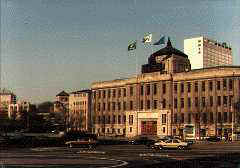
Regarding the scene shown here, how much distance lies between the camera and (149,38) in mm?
79625

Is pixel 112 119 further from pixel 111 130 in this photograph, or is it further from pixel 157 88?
pixel 157 88

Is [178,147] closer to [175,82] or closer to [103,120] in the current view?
[175,82]

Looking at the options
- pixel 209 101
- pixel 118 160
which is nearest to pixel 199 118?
pixel 209 101

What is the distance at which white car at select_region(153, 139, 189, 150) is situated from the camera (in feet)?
159

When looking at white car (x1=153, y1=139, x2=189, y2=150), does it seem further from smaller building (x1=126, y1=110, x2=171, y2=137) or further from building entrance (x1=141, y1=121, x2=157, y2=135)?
building entrance (x1=141, y1=121, x2=157, y2=135)

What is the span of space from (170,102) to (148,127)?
28.9ft

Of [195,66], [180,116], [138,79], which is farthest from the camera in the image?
[195,66]

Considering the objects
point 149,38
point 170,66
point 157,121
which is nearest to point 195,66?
point 170,66

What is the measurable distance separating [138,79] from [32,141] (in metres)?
61.7

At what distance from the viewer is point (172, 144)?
49.1 meters

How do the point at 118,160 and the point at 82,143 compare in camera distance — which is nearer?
the point at 118,160

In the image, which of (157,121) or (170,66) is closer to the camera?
(157,121)

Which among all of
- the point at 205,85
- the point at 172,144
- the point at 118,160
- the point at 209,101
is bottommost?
the point at 172,144

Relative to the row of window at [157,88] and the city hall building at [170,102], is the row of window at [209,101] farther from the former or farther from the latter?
the row of window at [157,88]
